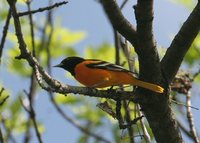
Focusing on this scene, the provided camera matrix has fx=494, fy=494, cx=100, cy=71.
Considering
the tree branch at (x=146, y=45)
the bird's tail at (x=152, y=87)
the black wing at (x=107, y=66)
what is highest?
the black wing at (x=107, y=66)

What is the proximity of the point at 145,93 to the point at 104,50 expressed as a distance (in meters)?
3.13

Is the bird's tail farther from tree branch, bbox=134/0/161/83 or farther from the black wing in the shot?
the black wing

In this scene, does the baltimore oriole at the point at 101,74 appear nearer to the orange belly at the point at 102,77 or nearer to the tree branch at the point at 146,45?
the orange belly at the point at 102,77

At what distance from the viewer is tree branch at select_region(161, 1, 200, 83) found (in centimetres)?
377

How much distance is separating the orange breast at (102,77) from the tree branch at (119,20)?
111cm

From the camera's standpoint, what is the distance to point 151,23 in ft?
11.5

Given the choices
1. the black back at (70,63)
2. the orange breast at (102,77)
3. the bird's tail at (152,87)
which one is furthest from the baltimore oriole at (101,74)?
the bird's tail at (152,87)

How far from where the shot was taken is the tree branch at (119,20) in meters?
3.54

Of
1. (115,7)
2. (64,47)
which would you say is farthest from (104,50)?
(115,7)

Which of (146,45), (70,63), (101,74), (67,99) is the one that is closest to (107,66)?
(101,74)

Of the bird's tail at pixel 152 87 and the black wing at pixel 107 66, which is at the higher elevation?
the black wing at pixel 107 66

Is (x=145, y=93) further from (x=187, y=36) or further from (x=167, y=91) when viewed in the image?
(x=187, y=36)

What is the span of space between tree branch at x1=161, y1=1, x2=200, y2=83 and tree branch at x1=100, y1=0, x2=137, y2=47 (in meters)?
0.42

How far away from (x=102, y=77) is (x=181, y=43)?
128cm
